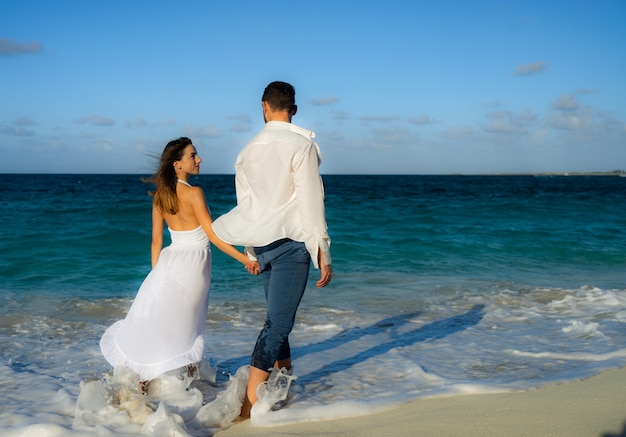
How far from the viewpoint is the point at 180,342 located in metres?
4.02

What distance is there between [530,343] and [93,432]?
13.4ft

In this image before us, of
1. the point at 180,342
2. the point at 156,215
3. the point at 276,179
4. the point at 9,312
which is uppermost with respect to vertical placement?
the point at 276,179

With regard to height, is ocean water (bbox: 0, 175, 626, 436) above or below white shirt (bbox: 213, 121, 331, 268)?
below

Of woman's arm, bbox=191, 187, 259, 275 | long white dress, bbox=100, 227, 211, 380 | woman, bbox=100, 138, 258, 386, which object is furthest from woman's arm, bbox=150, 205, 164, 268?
woman's arm, bbox=191, 187, 259, 275

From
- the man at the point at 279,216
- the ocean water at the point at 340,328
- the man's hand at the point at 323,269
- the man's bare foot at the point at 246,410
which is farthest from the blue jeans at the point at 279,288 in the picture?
the ocean water at the point at 340,328

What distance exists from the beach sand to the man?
59 cm

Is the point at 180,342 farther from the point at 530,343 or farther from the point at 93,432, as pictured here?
the point at 530,343

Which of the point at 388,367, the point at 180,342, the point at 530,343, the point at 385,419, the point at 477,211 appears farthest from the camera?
the point at 477,211

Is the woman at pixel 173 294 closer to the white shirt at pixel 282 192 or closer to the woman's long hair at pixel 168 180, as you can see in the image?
the woman's long hair at pixel 168 180

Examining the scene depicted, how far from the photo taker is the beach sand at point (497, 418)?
3072 millimetres

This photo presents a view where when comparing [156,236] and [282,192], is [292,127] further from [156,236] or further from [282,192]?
[156,236]

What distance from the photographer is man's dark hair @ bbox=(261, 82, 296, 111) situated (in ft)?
11.4

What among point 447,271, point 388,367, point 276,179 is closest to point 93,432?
point 276,179

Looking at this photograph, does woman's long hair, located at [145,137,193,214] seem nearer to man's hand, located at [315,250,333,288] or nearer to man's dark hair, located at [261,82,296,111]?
man's dark hair, located at [261,82,296,111]
